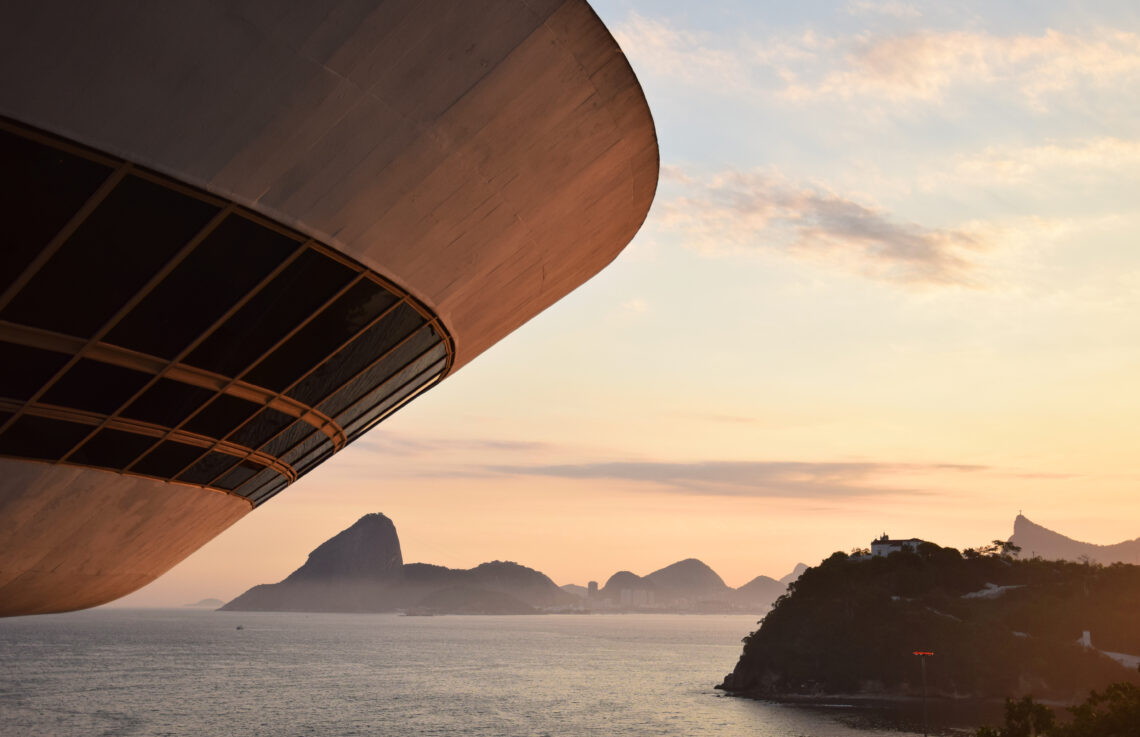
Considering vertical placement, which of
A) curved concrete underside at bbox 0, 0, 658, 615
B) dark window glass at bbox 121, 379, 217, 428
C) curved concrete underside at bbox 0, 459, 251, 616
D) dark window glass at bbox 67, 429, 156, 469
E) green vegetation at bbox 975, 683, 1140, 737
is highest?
curved concrete underside at bbox 0, 0, 658, 615

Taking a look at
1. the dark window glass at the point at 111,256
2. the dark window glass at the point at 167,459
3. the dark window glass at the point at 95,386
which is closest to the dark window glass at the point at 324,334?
the dark window glass at the point at 95,386

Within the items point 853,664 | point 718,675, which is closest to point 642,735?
point 853,664

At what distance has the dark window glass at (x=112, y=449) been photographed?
1303 centimetres

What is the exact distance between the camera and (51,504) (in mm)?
13727

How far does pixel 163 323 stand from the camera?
11.0 m

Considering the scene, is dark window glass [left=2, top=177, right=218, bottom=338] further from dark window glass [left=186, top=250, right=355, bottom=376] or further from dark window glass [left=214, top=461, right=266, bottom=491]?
dark window glass [left=214, top=461, right=266, bottom=491]

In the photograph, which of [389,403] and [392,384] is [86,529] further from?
[389,403]

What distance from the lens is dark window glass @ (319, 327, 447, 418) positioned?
14.9 metres

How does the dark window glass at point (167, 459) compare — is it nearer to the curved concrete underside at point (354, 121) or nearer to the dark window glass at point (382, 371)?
the curved concrete underside at point (354, 121)

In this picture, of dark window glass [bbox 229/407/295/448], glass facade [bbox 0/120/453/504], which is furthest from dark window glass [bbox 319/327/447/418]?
dark window glass [bbox 229/407/295/448]

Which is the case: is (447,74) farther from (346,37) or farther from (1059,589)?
(1059,589)

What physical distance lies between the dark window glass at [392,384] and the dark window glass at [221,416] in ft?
8.09

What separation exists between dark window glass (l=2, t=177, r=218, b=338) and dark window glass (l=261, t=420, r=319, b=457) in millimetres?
5302

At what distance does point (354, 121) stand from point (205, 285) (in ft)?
9.05
